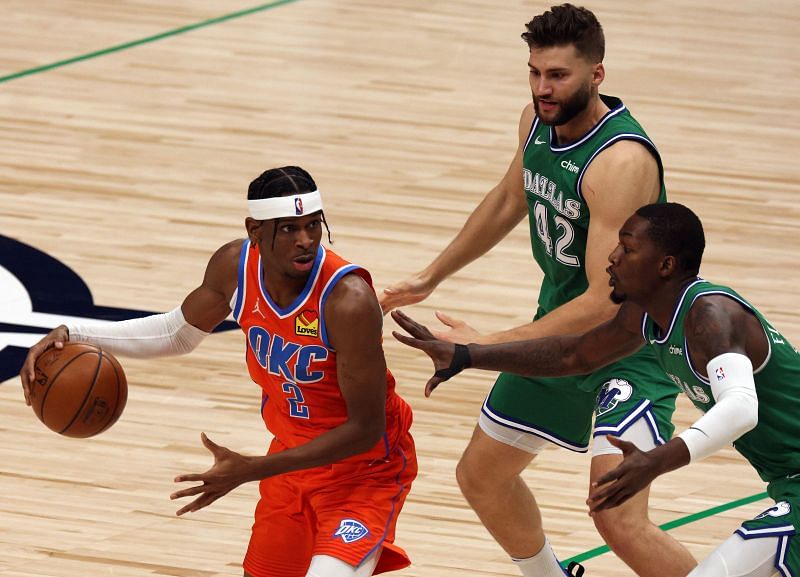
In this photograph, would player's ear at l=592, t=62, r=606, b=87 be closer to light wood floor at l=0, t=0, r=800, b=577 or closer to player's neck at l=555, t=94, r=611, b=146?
player's neck at l=555, t=94, r=611, b=146

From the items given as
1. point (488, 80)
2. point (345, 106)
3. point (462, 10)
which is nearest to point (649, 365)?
point (345, 106)

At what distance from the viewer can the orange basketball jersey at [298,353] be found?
447 cm

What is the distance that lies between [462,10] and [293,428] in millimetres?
11889

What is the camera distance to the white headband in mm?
4402

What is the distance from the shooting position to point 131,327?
4977mm

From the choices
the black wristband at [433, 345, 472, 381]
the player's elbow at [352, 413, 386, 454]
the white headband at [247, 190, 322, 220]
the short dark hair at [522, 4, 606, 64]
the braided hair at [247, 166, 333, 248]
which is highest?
the short dark hair at [522, 4, 606, 64]

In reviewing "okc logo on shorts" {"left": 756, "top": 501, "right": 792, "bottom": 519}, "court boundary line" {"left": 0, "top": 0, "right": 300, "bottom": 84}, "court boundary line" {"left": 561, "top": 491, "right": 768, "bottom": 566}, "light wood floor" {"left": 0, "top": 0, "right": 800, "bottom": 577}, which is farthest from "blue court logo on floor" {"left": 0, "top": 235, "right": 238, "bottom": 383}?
"okc logo on shorts" {"left": 756, "top": 501, "right": 792, "bottom": 519}

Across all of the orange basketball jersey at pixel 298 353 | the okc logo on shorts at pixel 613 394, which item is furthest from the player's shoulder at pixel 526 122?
the orange basketball jersey at pixel 298 353

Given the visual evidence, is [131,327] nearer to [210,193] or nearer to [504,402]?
[504,402]

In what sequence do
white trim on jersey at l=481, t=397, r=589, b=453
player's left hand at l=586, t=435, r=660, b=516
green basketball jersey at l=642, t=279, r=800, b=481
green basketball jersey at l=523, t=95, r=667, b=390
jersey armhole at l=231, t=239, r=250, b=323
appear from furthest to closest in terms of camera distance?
white trim on jersey at l=481, t=397, r=589, b=453 → green basketball jersey at l=523, t=95, r=667, b=390 → jersey armhole at l=231, t=239, r=250, b=323 → green basketball jersey at l=642, t=279, r=800, b=481 → player's left hand at l=586, t=435, r=660, b=516

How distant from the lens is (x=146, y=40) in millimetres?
14141

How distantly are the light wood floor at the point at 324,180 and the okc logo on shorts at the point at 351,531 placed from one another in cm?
126

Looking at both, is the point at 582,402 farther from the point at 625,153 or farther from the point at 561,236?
the point at 625,153

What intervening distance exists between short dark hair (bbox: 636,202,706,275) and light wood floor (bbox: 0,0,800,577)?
1848 mm
